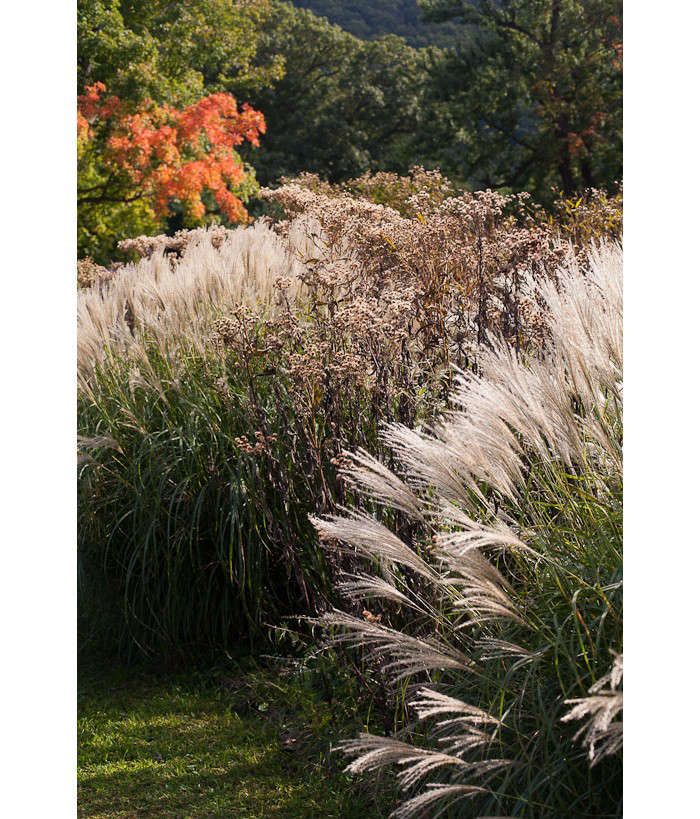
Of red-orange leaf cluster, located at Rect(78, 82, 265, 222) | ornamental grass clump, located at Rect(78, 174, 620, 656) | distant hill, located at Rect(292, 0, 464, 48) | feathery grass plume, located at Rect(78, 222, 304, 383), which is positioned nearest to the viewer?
ornamental grass clump, located at Rect(78, 174, 620, 656)

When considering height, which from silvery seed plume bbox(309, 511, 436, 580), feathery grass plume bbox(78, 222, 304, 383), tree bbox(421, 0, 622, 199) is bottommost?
silvery seed plume bbox(309, 511, 436, 580)

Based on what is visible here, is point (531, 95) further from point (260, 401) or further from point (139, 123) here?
point (260, 401)

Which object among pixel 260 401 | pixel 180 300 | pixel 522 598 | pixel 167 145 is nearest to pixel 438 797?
pixel 522 598

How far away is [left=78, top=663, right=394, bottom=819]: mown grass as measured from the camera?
2.57 metres

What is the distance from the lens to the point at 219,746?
294 centimetres

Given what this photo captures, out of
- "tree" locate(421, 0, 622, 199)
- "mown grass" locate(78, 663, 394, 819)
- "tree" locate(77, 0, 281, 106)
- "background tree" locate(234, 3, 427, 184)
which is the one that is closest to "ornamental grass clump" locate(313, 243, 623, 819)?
"mown grass" locate(78, 663, 394, 819)

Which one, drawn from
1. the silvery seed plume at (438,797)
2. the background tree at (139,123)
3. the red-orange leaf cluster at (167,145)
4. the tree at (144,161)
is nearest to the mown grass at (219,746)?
the silvery seed plume at (438,797)

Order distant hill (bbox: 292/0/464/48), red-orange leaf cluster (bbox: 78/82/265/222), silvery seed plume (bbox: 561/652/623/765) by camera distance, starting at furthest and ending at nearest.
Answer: distant hill (bbox: 292/0/464/48)
red-orange leaf cluster (bbox: 78/82/265/222)
silvery seed plume (bbox: 561/652/623/765)

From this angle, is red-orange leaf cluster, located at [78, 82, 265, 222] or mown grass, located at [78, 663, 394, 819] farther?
red-orange leaf cluster, located at [78, 82, 265, 222]

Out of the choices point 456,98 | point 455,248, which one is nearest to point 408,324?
point 455,248

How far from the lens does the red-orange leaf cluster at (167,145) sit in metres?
10.1

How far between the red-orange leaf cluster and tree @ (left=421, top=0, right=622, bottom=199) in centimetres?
536

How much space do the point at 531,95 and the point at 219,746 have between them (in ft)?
48.2

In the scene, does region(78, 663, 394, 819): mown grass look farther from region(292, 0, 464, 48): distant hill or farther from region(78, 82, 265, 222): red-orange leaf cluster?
region(292, 0, 464, 48): distant hill
